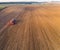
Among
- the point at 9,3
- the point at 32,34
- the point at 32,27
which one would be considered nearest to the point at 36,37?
the point at 32,34

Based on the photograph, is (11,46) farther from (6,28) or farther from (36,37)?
(6,28)

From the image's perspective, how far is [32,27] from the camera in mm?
4320

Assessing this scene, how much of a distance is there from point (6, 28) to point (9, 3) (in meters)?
7.36

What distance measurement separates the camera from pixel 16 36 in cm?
Result: 355

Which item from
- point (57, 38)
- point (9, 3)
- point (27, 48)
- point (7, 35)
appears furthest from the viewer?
point (9, 3)

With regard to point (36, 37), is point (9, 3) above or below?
below

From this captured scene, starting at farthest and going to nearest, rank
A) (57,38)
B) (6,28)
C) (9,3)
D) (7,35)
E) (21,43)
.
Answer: (9,3)
(6,28)
(7,35)
(57,38)
(21,43)

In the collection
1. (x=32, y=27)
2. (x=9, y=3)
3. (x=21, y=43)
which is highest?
(x=21, y=43)

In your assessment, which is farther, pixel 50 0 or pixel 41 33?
pixel 50 0

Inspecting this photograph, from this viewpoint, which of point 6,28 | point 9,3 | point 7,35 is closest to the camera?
point 7,35

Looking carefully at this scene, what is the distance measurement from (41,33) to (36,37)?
0.29 metres

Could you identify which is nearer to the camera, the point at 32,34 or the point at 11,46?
the point at 11,46

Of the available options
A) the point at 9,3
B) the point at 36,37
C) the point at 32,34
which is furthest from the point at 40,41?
the point at 9,3

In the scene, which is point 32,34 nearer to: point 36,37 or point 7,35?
point 36,37
